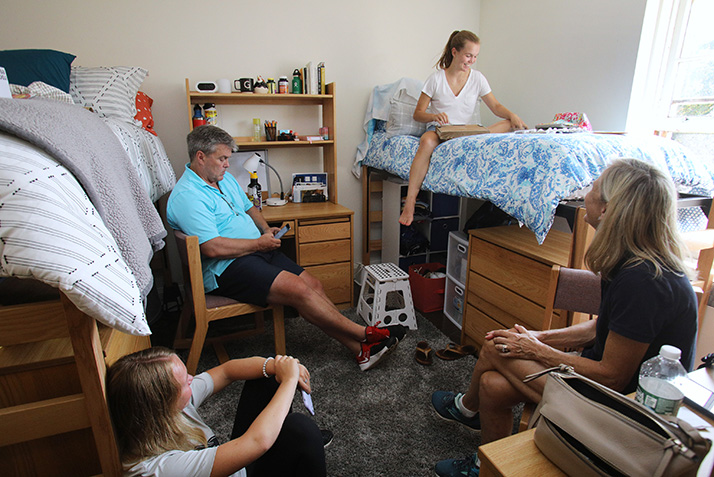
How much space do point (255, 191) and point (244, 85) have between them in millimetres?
736

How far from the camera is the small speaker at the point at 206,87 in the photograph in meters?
2.52

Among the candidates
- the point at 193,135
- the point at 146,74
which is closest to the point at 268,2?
the point at 146,74

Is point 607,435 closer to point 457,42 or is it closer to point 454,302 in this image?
point 454,302

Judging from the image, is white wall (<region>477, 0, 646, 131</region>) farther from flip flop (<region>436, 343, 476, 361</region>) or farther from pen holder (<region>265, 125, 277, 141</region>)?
pen holder (<region>265, 125, 277, 141</region>)

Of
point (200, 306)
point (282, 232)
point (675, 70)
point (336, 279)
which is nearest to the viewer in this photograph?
point (200, 306)

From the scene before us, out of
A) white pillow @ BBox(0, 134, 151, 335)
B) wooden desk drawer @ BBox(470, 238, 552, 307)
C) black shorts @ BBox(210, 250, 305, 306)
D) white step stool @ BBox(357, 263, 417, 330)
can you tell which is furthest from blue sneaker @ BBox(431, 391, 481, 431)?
white pillow @ BBox(0, 134, 151, 335)

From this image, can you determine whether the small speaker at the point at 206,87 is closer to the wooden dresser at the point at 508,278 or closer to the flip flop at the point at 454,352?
the wooden dresser at the point at 508,278

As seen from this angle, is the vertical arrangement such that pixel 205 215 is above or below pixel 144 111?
below

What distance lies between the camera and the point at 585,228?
145 cm

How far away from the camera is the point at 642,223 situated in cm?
100

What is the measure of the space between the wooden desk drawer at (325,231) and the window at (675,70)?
1843mm

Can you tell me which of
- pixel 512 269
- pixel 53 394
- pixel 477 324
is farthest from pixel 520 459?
pixel 477 324

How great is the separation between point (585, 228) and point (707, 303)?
2.63 ft

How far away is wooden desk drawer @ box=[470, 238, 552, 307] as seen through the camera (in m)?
1.70
